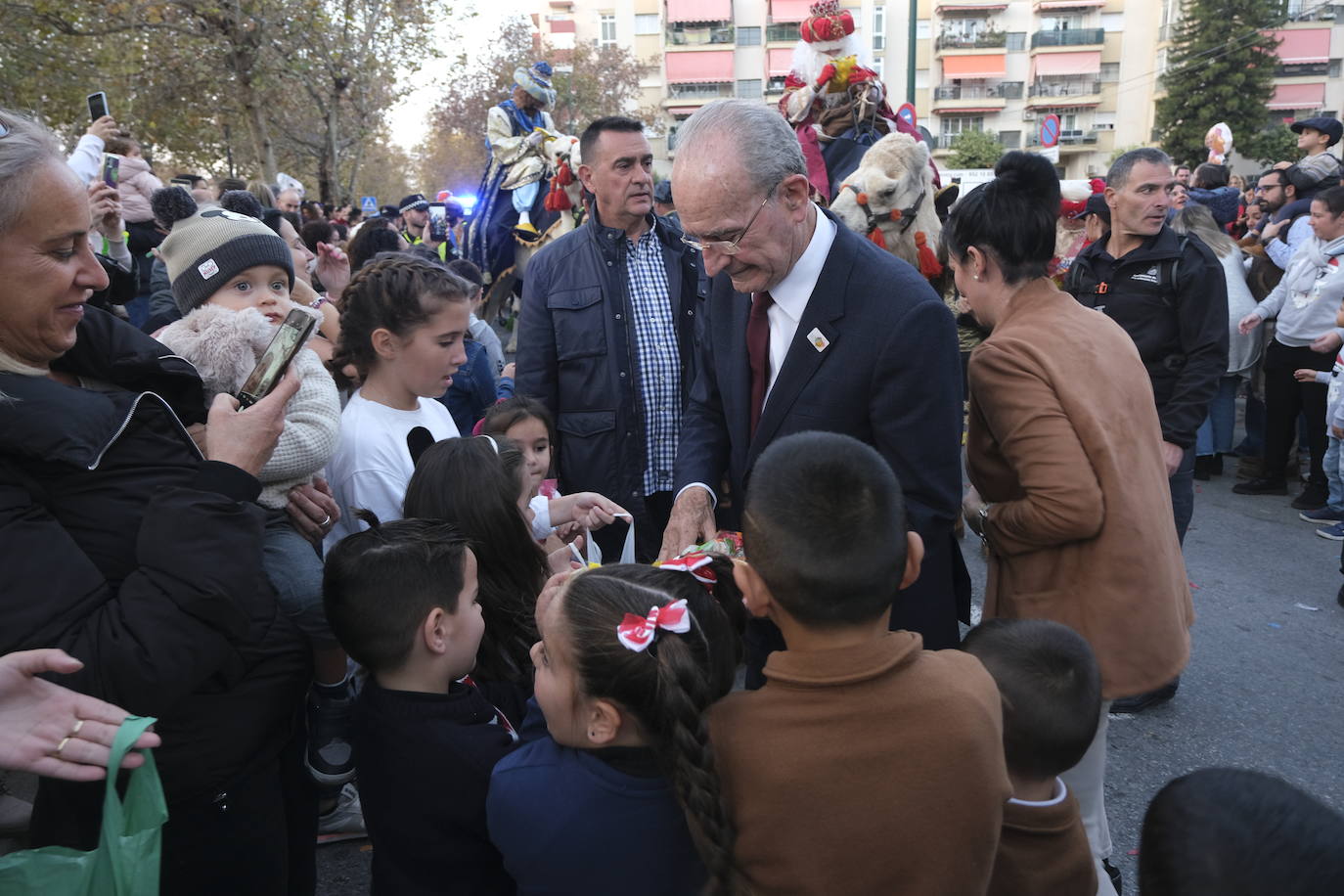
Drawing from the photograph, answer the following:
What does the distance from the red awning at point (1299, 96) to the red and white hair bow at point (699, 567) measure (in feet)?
195

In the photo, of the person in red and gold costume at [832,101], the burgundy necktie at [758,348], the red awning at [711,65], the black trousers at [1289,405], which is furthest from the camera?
the red awning at [711,65]

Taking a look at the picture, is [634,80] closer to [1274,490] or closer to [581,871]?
[1274,490]

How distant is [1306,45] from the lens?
4762 cm

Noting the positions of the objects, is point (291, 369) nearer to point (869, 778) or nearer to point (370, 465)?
point (370, 465)

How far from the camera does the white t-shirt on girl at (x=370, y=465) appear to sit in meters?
2.75

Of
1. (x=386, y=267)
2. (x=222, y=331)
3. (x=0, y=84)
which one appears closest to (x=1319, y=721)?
(x=386, y=267)

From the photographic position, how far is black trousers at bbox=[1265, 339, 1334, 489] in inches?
258

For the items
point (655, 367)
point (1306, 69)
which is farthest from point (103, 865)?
point (1306, 69)

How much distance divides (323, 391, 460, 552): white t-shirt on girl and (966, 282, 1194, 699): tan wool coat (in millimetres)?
1693

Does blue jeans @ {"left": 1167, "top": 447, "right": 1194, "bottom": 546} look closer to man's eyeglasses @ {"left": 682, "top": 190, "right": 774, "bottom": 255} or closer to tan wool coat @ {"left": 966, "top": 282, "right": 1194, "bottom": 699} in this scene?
tan wool coat @ {"left": 966, "top": 282, "right": 1194, "bottom": 699}

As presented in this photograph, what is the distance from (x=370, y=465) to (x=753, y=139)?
150cm

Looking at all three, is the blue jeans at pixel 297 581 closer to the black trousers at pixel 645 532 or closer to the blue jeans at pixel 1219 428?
the black trousers at pixel 645 532

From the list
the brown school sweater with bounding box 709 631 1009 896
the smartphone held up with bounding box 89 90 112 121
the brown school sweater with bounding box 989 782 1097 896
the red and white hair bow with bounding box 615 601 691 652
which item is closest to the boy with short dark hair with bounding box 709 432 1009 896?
the brown school sweater with bounding box 709 631 1009 896

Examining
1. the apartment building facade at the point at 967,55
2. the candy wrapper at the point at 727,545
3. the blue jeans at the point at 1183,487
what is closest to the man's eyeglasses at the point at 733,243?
the candy wrapper at the point at 727,545
